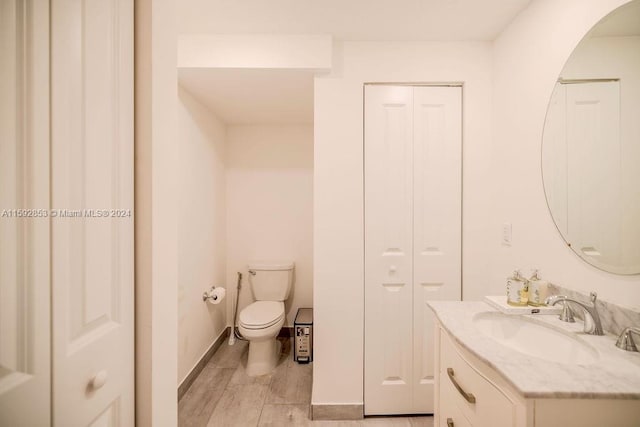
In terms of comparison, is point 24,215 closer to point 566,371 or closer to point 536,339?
point 566,371

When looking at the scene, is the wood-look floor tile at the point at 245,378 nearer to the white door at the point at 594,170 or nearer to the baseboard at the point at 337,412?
the baseboard at the point at 337,412

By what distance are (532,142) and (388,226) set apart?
2.87ft

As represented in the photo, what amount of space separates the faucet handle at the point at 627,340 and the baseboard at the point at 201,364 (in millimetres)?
2311

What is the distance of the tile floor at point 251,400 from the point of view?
67.0 inches

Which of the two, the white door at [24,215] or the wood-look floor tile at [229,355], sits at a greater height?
the white door at [24,215]

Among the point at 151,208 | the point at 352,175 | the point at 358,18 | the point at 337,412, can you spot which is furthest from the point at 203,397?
the point at 358,18

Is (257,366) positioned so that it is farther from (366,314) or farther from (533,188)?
(533,188)

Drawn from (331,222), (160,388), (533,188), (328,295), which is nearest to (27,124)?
(160,388)

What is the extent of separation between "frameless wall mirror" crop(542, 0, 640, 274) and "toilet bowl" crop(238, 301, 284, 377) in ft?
6.27

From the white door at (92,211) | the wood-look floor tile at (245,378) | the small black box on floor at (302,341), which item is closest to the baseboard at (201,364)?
the wood-look floor tile at (245,378)

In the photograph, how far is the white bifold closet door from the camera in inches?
69.1

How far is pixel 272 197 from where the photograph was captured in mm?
2889

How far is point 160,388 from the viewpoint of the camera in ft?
2.76

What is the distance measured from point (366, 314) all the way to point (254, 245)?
154cm
